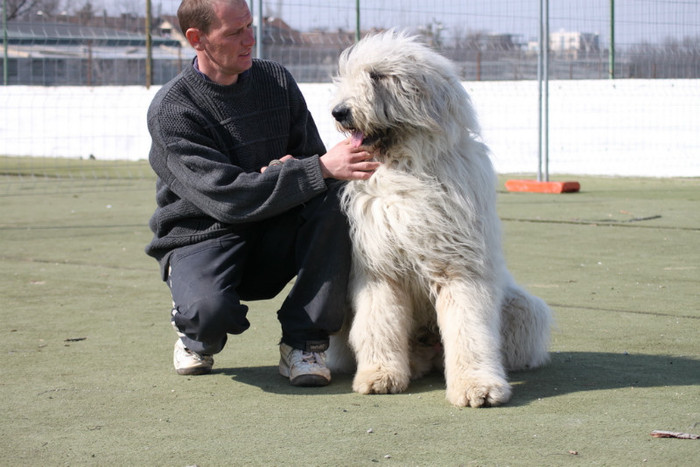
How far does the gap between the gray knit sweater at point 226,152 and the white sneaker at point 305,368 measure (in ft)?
1.87

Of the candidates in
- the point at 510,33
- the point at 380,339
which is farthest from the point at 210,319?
the point at 510,33

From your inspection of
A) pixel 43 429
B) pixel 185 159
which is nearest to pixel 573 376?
pixel 185 159

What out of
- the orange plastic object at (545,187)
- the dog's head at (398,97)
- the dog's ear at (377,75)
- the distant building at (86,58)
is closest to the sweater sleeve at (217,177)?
the dog's head at (398,97)

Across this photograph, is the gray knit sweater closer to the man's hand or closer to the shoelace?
the man's hand

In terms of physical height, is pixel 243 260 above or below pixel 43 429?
above

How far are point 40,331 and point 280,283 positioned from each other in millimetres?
1336

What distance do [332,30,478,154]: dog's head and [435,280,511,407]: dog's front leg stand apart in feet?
2.00

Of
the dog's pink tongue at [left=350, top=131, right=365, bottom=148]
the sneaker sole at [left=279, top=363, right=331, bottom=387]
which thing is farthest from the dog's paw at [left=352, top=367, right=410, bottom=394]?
the dog's pink tongue at [left=350, top=131, right=365, bottom=148]

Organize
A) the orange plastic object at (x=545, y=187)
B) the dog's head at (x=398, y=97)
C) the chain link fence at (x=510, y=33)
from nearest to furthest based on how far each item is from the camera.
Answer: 1. the dog's head at (x=398, y=97)
2. the orange plastic object at (x=545, y=187)
3. the chain link fence at (x=510, y=33)

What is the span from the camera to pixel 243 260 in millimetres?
4055

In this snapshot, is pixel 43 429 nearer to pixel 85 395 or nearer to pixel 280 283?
pixel 85 395

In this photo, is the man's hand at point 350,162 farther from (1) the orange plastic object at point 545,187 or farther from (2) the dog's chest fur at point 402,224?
(1) the orange plastic object at point 545,187

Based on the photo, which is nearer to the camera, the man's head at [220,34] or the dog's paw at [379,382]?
the dog's paw at [379,382]

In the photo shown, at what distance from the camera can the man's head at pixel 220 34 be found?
396cm
